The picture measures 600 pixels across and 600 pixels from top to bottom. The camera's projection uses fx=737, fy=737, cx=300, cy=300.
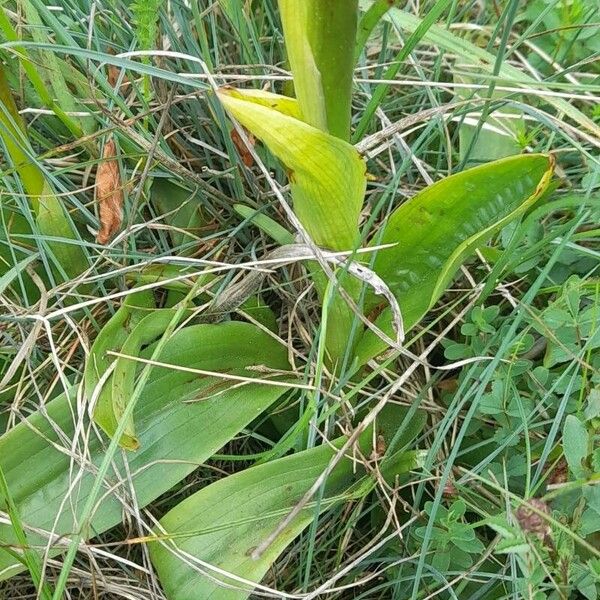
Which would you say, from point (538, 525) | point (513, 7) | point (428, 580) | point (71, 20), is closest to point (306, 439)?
point (428, 580)

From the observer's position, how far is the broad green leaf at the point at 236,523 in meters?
0.71

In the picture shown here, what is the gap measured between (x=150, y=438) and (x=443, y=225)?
37 cm

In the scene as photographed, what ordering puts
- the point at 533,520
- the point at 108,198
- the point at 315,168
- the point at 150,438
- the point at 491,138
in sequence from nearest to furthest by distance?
the point at 533,520 → the point at 315,168 → the point at 150,438 → the point at 108,198 → the point at 491,138

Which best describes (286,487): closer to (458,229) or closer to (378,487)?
(378,487)

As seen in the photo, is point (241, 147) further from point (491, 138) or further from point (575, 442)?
point (575, 442)

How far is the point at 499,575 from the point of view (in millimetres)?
709

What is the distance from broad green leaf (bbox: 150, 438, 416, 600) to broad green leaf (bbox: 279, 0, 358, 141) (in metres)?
0.34

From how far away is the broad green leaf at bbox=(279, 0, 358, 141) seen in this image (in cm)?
57

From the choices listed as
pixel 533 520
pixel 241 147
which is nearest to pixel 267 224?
pixel 241 147

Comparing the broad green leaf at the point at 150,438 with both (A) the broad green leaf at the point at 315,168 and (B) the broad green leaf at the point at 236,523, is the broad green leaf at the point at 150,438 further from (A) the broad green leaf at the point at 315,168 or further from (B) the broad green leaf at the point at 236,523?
(A) the broad green leaf at the point at 315,168

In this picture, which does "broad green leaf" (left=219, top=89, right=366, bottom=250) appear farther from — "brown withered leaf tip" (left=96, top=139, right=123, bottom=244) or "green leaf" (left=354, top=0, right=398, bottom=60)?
"brown withered leaf tip" (left=96, top=139, right=123, bottom=244)

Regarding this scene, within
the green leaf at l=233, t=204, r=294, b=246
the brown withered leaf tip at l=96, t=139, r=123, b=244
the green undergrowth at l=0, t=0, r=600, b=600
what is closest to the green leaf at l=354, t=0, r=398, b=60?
the green undergrowth at l=0, t=0, r=600, b=600

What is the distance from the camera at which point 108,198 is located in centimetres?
88

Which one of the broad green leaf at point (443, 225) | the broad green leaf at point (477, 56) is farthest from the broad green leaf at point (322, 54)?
the broad green leaf at point (477, 56)
